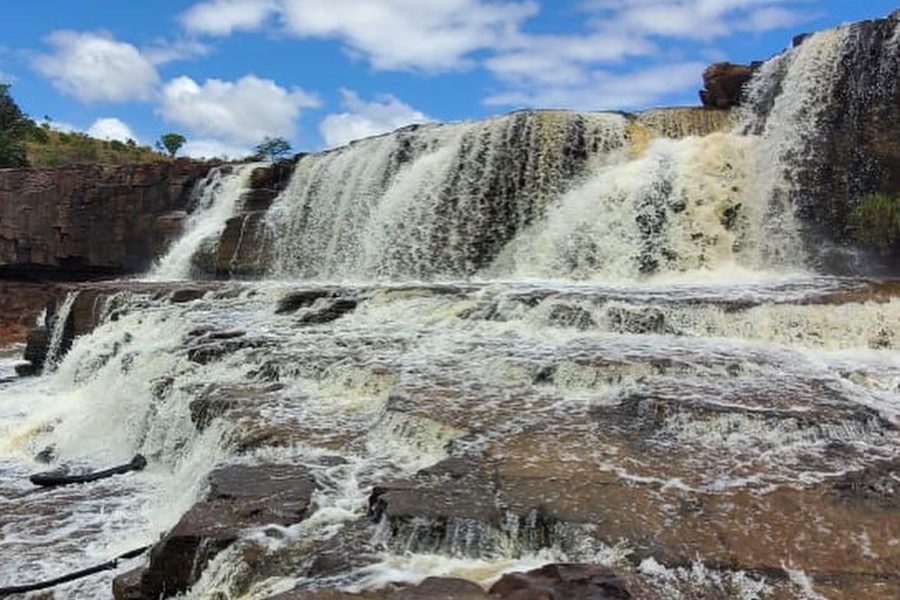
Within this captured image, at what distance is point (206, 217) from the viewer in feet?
80.5

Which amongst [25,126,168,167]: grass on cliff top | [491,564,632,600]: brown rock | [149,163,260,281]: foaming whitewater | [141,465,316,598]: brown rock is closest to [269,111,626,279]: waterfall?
[149,163,260,281]: foaming whitewater

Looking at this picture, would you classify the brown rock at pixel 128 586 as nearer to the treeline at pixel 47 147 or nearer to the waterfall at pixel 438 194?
the waterfall at pixel 438 194

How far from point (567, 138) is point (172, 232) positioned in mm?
12234

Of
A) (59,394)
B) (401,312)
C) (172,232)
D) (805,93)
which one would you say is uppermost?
(805,93)

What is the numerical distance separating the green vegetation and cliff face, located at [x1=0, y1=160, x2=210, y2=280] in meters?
17.9

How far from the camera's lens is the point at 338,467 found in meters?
6.69

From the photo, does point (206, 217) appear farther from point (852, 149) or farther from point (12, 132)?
point (12, 132)

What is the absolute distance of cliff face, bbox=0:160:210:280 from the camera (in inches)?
1007

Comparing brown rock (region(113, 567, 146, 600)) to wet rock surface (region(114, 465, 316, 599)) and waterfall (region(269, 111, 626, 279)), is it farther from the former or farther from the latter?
waterfall (region(269, 111, 626, 279))

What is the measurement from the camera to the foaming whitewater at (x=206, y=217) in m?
23.1

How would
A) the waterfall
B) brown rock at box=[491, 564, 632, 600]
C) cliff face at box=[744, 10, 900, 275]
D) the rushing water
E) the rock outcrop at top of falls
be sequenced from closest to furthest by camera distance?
brown rock at box=[491, 564, 632, 600]
the rushing water
cliff face at box=[744, 10, 900, 275]
the rock outcrop at top of falls
the waterfall

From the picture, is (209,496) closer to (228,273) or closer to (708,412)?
(708,412)

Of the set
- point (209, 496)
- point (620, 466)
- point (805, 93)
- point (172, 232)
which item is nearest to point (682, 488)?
point (620, 466)

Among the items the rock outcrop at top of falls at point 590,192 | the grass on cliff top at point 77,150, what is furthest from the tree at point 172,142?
the rock outcrop at top of falls at point 590,192
